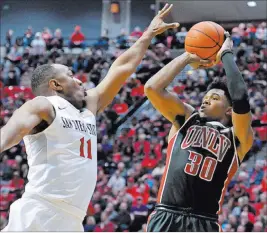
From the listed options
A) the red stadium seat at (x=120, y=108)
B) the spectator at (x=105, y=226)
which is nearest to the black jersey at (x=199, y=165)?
the spectator at (x=105, y=226)

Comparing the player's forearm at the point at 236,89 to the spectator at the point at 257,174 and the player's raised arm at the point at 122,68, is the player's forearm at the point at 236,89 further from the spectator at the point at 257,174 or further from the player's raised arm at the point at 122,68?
the spectator at the point at 257,174

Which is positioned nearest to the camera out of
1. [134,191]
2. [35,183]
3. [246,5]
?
[35,183]

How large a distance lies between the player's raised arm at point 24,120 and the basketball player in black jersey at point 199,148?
4.80 ft

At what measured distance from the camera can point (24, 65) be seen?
19.4m

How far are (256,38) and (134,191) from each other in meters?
7.53

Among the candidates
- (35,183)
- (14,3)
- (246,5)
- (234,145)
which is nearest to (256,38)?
(246,5)

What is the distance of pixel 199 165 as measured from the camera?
4641mm

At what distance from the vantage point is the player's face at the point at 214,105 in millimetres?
4863

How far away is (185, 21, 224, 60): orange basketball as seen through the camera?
15.8ft

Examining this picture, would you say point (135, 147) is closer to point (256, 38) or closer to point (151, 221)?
point (256, 38)

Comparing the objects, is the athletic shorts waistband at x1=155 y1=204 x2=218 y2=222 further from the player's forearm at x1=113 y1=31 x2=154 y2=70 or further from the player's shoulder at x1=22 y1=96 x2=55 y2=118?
the player's shoulder at x1=22 y1=96 x2=55 y2=118

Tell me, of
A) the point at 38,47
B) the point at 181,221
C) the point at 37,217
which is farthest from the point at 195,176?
the point at 38,47

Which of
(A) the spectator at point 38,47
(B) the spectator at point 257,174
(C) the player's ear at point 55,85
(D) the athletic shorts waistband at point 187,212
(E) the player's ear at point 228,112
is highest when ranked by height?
(C) the player's ear at point 55,85

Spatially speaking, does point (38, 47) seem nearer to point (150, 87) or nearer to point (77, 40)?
point (77, 40)
